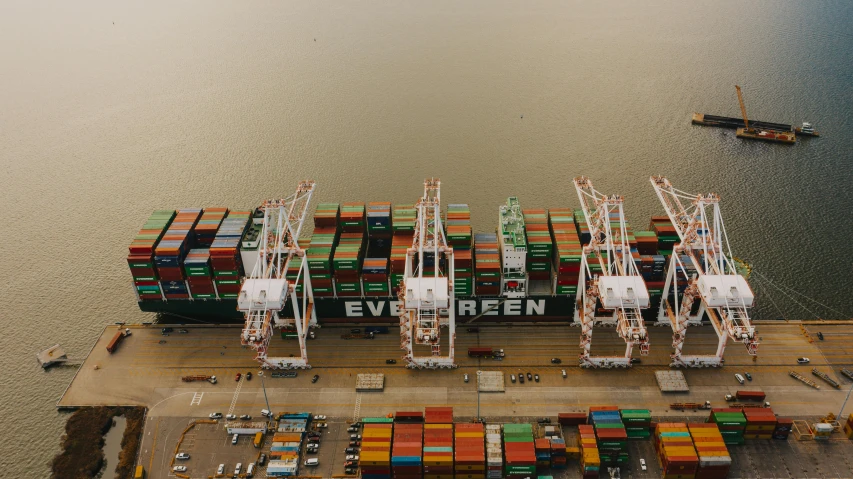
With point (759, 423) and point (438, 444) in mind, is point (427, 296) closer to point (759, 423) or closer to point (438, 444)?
point (438, 444)

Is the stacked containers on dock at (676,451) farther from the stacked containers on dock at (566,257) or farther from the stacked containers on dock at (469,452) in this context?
the stacked containers on dock at (566,257)

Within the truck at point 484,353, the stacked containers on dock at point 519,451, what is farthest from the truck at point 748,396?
the truck at point 484,353

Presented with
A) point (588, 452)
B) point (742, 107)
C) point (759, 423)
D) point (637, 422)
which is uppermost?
point (742, 107)

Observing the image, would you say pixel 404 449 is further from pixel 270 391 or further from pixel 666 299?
pixel 666 299

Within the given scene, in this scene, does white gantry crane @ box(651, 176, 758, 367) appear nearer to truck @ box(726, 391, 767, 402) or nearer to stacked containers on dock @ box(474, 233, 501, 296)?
truck @ box(726, 391, 767, 402)

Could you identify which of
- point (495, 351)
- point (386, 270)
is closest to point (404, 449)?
point (495, 351)

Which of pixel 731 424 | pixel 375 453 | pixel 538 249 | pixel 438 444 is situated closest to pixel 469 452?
pixel 438 444
